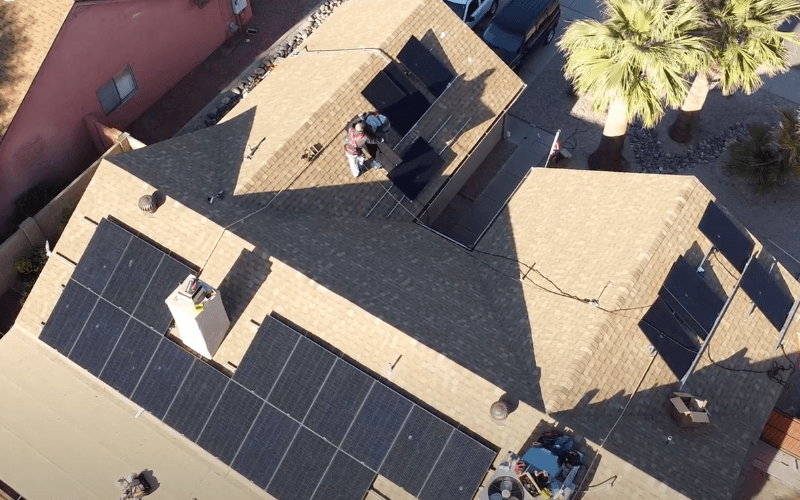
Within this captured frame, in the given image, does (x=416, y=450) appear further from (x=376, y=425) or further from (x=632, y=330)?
(x=632, y=330)

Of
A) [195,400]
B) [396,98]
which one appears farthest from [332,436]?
[396,98]

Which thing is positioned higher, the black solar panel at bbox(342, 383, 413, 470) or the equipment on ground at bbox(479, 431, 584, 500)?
the equipment on ground at bbox(479, 431, 584, 500)

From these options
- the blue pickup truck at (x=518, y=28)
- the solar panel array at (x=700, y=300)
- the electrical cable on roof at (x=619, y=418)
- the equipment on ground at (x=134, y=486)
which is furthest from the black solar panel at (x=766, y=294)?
the equipment on ground at (x=134, y=486)

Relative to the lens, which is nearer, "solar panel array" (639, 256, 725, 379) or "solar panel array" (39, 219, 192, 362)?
"solar panel array" (639, 256, 725, 379)

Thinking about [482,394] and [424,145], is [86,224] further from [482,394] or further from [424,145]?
[482,394]

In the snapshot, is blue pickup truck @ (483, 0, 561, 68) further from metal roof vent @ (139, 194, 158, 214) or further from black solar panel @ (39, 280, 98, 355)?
black solar panel @ (39, 280, 98, 355)

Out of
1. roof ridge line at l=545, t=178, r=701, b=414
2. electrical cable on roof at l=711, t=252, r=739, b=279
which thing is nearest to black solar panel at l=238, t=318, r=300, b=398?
roof ridge line at l=545, t=178, r=701, b=414

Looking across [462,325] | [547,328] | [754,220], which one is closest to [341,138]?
[462,325]
